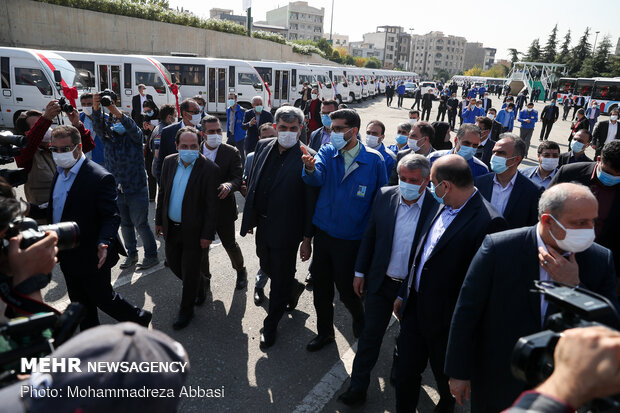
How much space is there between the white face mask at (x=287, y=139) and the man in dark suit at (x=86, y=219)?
152cm

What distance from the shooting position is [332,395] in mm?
3270

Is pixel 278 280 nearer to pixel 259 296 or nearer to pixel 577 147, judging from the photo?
pixel 259 296

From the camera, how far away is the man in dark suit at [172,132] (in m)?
5.68

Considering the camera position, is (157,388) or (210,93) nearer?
(157,388)

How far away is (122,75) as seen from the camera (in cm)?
Answer: 1691

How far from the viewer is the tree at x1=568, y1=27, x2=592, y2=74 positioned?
62.3 metres

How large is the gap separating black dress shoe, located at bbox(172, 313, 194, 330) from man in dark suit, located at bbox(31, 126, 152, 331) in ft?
1.74

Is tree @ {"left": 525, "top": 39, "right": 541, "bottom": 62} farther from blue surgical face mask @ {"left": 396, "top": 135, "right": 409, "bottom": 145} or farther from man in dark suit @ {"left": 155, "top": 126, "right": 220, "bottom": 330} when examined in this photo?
man in dark suit @ {"left": 155, "top": 126, "right": 220, "bottom": 330}

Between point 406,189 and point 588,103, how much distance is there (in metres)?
35.3

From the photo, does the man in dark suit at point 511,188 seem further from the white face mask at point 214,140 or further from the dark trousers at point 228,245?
the white face mask at point 214,140

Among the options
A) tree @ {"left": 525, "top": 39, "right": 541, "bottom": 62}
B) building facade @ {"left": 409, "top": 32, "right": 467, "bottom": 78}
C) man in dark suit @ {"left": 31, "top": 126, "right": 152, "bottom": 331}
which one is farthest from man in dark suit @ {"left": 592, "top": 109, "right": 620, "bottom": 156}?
building facade @ {"left": 409, "top": 32, "right": 467, "bottom": 78}

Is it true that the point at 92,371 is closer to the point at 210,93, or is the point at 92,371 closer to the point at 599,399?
the point at 599,399

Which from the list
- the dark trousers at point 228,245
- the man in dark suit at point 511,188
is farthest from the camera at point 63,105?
the man in dark suit at point 511,188

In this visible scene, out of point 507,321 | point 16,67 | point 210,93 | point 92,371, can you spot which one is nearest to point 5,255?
point 92,371
